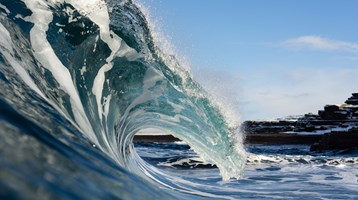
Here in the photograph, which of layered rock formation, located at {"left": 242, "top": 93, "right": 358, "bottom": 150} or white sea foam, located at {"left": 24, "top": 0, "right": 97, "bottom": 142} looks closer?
white sea foam, located at {"left": 24, "top": 0, "right": 97, "bottom": 142}

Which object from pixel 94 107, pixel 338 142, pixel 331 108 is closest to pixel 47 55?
pixel 94 107

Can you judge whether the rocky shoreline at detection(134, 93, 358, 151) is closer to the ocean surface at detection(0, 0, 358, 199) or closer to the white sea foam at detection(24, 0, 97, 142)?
the ocean surface at detection(0, 0, 358, 199)

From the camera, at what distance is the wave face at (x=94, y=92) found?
4.54ft

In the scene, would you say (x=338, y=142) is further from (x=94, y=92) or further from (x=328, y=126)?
(x=94, y=92)

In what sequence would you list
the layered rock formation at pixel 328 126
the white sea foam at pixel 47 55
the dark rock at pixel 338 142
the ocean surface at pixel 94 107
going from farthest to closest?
the layered rock formation at pixel 328 126 → the dark rock at pixel 338 142 → the white sea foam at pixel 47 55 → the ocean surface at pixel 94 107

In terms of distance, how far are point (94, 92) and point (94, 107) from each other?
0.25 metres

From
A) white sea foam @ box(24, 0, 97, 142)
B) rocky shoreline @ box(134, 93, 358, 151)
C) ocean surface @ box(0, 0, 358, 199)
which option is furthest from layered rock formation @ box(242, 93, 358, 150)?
white sea foam @ box(24, 0, 97, 142)

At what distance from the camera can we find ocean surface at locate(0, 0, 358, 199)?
110 cm

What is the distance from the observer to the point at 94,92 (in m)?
3.77

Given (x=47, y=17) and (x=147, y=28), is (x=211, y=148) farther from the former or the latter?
(x=47, y=17)

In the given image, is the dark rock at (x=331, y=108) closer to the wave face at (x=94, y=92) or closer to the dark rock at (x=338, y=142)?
the dark rock at (x=338, y=142)

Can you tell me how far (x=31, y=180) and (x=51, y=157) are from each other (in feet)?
0.97

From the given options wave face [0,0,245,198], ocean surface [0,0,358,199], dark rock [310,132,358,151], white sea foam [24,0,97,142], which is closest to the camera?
ocean surface [0,0,358,199]

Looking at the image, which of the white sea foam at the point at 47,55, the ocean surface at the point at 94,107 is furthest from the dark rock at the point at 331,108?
the white sea foam at the point at 47,55
